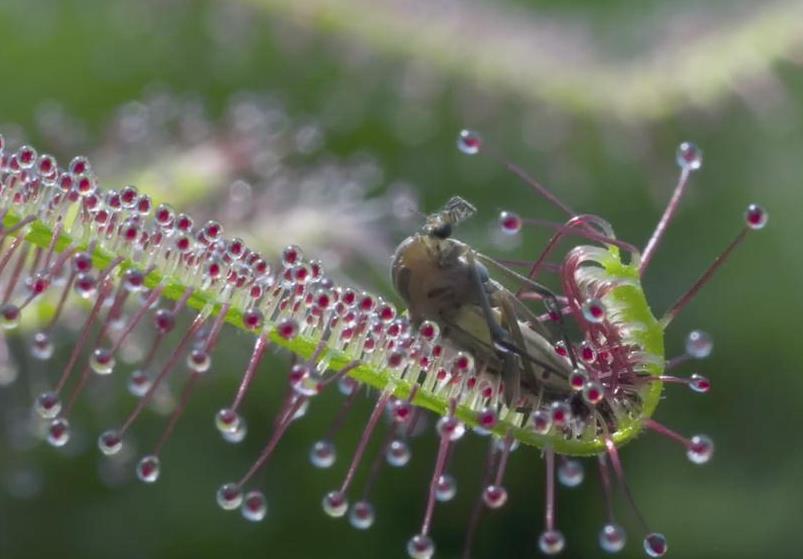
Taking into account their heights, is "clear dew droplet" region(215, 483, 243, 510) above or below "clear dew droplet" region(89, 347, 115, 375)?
below

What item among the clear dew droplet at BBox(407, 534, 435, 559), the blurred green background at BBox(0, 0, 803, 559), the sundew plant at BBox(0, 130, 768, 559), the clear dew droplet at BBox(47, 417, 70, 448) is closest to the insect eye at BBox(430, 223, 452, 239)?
the sundew plant at BBox(0, 130, 768, 559)

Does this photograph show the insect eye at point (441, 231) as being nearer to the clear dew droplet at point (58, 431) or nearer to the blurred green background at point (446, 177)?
the clear dew droplet at point (58, 431)

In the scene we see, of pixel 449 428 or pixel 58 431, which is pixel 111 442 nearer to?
pixel 58 431

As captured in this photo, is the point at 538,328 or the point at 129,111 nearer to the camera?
the point at 538,328

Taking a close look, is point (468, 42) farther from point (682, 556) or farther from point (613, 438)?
point (613, 438)

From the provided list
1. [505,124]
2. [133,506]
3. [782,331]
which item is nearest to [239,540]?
[133,506]

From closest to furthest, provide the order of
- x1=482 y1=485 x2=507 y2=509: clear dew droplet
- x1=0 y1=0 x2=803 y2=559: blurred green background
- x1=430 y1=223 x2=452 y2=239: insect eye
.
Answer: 1. x1=482 y1=485 x2=507 y2=509: clear dew droplet
2. x1=430 y1=223 x2=452 y2=239: insect eye
3. x1=0 y1=0 x2=803 y2=559: blurred green background

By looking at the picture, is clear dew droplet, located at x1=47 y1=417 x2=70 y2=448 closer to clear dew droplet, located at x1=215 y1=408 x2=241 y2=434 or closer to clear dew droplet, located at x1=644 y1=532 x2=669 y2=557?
clear dew droplet, located at x1=215 y1=408 x2=241 y2=434

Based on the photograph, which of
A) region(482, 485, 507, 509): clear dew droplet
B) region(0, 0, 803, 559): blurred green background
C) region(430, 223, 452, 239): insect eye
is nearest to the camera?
region(482, 485, 507, 509): clear dew droplet
